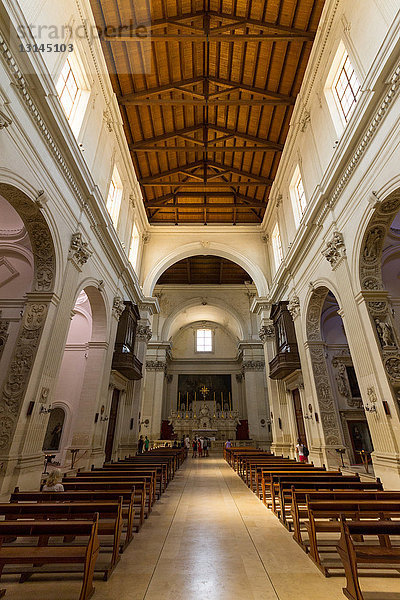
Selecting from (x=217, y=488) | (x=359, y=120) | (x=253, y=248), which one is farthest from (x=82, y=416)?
(x=253, y=248)

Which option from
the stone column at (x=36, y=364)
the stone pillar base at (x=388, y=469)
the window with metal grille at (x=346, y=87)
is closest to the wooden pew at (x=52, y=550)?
the stone column at (x=36, y=364)

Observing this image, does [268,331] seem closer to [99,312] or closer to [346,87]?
[99,312]

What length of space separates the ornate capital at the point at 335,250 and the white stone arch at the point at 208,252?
8044 millimetres

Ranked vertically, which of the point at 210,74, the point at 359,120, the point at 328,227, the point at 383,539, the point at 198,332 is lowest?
the point at 383,539

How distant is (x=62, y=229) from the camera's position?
847 centimetres

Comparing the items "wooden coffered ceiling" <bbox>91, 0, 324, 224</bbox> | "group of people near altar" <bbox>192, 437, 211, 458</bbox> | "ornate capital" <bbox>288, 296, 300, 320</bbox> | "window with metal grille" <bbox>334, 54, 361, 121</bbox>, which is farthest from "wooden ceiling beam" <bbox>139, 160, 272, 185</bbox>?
"group of people near altar" <bbox>192, 437, 211, 458</bbox>

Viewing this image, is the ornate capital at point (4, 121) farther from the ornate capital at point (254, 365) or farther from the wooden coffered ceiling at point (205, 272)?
the ornate capital at point (254, 365)

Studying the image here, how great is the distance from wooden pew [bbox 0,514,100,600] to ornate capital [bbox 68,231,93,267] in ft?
22.8

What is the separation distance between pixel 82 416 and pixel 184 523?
21.3ft

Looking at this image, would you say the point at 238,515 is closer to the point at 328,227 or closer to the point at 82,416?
the point at 82,416

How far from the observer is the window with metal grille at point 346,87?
8980 mm

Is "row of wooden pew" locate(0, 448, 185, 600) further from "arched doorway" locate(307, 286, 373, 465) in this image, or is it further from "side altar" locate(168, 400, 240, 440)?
"side altar" locate(168, 400, 240, 440)

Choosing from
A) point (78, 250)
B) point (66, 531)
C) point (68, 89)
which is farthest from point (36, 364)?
point (68, 89)

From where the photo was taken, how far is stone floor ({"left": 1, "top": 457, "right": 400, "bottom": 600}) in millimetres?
2992
